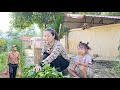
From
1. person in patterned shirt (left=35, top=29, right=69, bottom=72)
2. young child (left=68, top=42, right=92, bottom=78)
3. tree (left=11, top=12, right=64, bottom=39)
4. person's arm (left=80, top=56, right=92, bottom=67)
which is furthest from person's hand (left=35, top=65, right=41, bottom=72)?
person's arm (left=80, top=56, right=92, bottom=67)

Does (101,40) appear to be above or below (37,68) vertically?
above

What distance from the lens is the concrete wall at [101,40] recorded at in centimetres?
437

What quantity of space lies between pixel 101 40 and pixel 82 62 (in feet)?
1.72

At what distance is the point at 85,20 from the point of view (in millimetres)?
4438

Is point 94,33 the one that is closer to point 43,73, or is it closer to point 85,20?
point 85,20

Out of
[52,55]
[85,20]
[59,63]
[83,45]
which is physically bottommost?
[59,63]

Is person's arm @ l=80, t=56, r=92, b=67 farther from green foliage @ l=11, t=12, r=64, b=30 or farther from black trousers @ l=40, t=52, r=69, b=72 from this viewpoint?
green foliage @ l=11, t=12, r=64, b=30

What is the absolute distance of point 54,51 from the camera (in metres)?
4.45

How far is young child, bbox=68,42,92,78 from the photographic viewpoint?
4402 mm

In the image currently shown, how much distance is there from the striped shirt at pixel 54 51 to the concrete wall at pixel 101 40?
0.11 m

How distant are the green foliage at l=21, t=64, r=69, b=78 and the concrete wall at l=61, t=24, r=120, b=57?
0.47 m

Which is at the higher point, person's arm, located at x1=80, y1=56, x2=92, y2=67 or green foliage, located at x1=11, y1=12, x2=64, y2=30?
green foliage, located at x1=11, y1=12, x2=64, y2=30

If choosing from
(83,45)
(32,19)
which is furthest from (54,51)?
(32,19)
